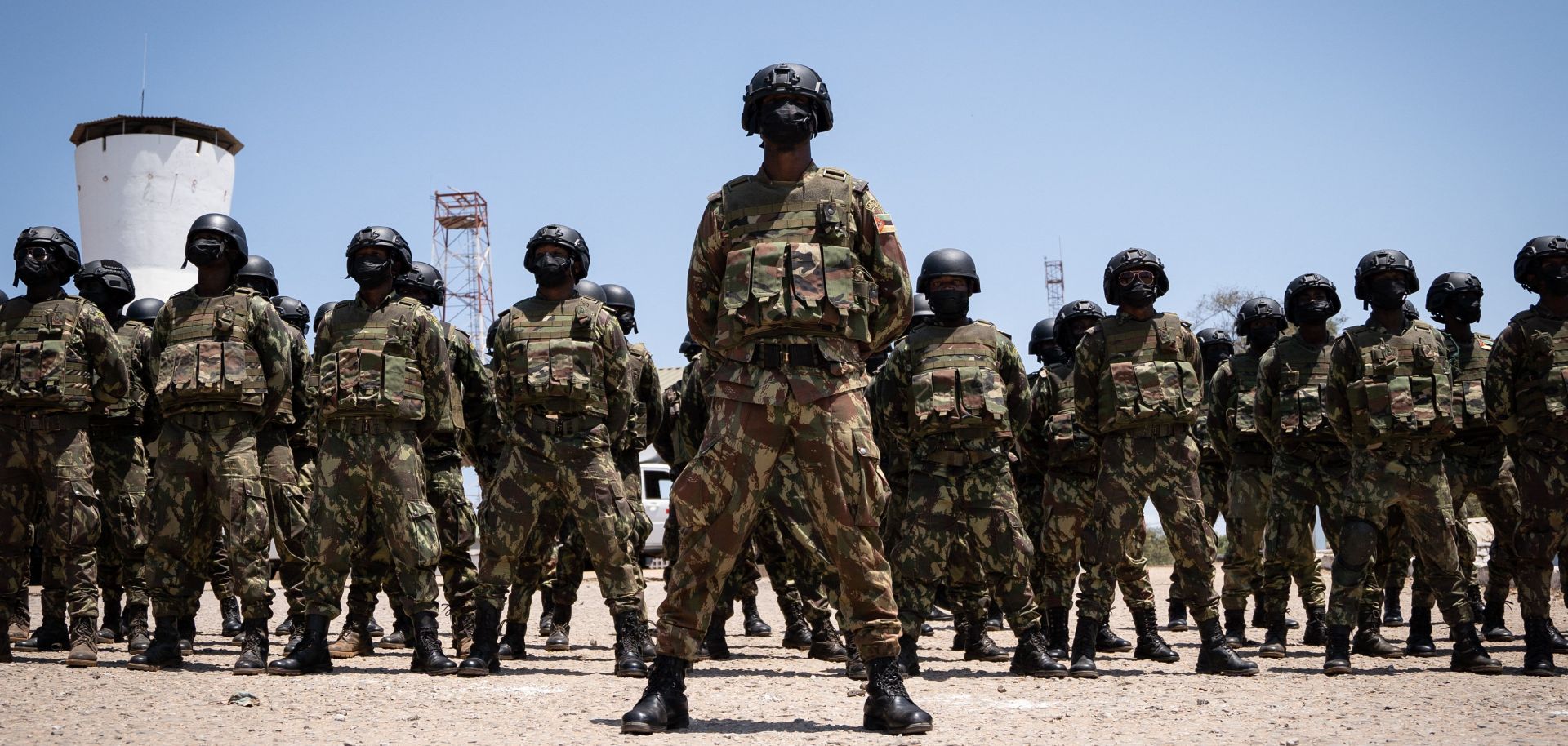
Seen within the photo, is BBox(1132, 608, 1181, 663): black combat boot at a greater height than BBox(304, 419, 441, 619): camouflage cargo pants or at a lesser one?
lesser

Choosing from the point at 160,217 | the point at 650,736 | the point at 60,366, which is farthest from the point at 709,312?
the point at 160,217

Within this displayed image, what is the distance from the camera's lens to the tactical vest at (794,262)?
219 inches

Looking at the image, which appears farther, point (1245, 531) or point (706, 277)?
point (1245, 531)

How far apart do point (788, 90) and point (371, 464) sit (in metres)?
3.83

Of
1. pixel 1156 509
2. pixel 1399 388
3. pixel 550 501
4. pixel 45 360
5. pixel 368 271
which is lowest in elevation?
pixel 1156 509

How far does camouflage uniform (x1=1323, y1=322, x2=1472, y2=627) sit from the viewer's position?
26.9 ft

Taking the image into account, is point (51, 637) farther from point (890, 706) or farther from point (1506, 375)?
point (1506, 375)

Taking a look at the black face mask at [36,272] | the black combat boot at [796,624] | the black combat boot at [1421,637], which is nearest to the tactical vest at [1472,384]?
the black combat boot at [1421,637]

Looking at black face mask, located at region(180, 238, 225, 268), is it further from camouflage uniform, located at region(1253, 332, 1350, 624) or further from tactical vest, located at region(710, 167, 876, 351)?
camouflage uniform, located at region(1253, 332, 1350, 624)

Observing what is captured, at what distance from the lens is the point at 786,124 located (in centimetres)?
576

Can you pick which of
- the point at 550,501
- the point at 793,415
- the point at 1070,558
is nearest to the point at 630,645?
the point at 550,501

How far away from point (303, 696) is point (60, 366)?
3.24 metres

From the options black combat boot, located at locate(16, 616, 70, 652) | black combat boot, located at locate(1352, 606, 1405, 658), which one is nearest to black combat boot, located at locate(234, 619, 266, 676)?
black combat boot, located at locate(16, 616, 70, 652)

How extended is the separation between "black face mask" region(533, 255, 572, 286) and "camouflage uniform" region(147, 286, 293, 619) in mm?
1718
